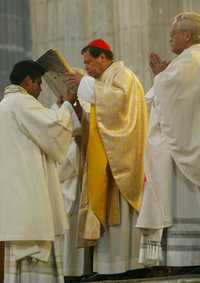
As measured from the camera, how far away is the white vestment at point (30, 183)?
9156mm

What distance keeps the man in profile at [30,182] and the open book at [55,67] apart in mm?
355

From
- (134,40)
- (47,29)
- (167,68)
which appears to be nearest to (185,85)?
(167,68)

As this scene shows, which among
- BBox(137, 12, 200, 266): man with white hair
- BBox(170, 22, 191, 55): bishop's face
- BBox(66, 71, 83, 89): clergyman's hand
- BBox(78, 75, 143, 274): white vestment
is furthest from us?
BBox(66, 71, 83, 89): clergyman's hand

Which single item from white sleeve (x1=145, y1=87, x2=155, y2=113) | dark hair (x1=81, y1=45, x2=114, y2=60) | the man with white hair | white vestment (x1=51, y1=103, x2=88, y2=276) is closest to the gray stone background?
white vestment (x1=51, y1=103, x2=88, y2=276)

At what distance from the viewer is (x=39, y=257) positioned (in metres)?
9.14

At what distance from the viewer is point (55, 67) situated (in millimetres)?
9961

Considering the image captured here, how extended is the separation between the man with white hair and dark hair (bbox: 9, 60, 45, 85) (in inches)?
40.1

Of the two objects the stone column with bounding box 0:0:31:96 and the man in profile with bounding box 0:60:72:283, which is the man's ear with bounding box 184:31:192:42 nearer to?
the man in profile with bounding box 0:60:72:283

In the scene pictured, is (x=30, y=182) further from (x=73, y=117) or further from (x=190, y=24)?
(x=190, y=24)

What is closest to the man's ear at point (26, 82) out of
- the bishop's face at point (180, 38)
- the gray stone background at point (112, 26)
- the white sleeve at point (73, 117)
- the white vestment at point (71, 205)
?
the white sleeve at point (73, 117)

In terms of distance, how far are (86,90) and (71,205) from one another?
46.8 inches

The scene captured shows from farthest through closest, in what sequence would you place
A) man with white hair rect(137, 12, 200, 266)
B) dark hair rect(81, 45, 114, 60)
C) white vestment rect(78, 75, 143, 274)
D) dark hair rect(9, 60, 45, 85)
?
dark hair rect(81, 45, 114, 60)
white vestment rect(78, 75, 143, 274)
dark hair rect(9, 60, 45, 85)
man with white hair rect(137, 12, 200, 266)

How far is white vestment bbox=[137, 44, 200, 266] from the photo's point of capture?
29.3ft

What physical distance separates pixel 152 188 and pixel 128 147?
30.6 inches
